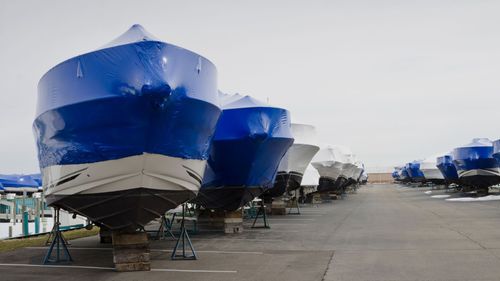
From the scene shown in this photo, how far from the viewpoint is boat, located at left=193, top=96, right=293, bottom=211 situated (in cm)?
1450

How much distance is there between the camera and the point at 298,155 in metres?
23.2

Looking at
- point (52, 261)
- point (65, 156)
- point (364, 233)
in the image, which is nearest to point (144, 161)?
point (65, 156)

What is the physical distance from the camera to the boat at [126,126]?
846 centimetres

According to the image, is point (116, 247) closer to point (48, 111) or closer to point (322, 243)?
point (48, 111)

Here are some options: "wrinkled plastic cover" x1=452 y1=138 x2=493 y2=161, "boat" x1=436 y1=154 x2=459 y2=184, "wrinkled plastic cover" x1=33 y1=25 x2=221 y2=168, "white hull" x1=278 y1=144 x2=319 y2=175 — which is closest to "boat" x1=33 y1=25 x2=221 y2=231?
"wrinkled plastic cover" x1=33 y1=25 x2=221 y2=168

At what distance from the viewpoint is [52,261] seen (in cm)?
Result: 1103

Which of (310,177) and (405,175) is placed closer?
(310,177)

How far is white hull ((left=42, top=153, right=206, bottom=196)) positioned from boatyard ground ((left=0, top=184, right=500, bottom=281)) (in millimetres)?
1535

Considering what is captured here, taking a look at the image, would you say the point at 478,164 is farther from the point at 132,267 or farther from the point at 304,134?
the point at 132,267

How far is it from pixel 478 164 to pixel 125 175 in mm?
30811

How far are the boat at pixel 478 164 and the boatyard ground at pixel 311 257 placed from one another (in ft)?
63.7

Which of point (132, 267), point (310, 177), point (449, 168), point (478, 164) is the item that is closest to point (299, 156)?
point (310, 177)

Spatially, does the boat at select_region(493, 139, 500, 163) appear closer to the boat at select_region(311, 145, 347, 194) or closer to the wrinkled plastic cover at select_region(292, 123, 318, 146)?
the boat at select_region(311, 145, 347, 194)

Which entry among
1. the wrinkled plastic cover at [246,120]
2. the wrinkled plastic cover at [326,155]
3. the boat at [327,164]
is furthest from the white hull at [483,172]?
the wrinkled plastic cover at [246,120]
